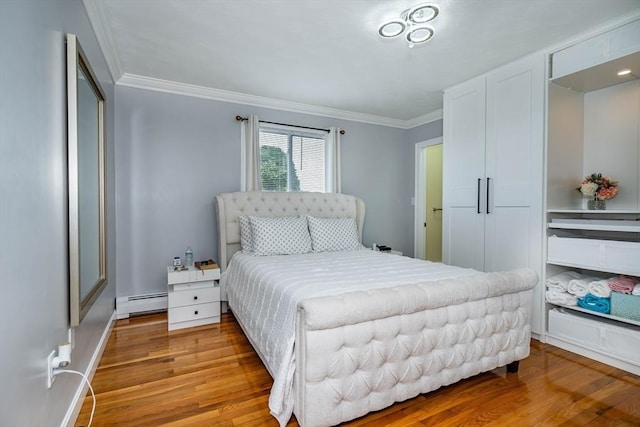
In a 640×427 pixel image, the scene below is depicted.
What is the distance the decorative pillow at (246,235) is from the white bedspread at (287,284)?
242 millimetres

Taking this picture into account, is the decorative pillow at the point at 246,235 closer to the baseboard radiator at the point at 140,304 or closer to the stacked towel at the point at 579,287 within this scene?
the baseboard radiator at the point at 140,304

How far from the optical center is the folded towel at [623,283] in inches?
89.7

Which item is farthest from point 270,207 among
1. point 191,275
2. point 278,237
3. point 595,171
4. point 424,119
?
point 595,171

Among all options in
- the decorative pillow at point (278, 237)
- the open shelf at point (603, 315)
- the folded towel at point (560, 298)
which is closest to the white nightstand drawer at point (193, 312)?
the decorative pillow at point (278, 237)

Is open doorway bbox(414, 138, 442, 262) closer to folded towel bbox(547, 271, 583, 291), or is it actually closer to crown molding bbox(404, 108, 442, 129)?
crown molding bbox(404, 108, 442, 129)

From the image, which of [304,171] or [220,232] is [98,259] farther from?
[304,171]

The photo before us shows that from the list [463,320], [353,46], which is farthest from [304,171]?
[463,320]

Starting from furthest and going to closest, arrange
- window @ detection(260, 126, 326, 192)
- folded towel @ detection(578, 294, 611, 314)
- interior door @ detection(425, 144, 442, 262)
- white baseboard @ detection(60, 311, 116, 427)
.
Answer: interior door @ detection(425, 144, 442, 262)
window @ detection(260, 126, 326, 192)
folded towel @ detection(578, 294, 611, 314)
white baseboard @ detection(60, 311, 116, 427)

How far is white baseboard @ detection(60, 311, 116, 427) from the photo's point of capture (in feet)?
5.15

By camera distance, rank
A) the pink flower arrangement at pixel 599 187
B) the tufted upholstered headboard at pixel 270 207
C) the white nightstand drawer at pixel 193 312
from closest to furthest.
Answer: the pink flower arrangement at pixel 599 187 < the white nightstand drawer at pixel 193 312 < the tufted upholstered headboard at pixel 270 207

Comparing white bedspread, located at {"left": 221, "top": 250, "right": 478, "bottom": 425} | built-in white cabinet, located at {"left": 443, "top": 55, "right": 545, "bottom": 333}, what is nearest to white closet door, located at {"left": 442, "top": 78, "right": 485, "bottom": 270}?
built-in white cabinet, located at {"left": 443, "top": 55, "right": 545, "bottom": 333}

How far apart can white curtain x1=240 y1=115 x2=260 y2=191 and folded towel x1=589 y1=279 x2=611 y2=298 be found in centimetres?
329

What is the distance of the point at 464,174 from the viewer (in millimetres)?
3426

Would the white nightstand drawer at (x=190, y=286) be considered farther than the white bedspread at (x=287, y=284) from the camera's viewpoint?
Yes
